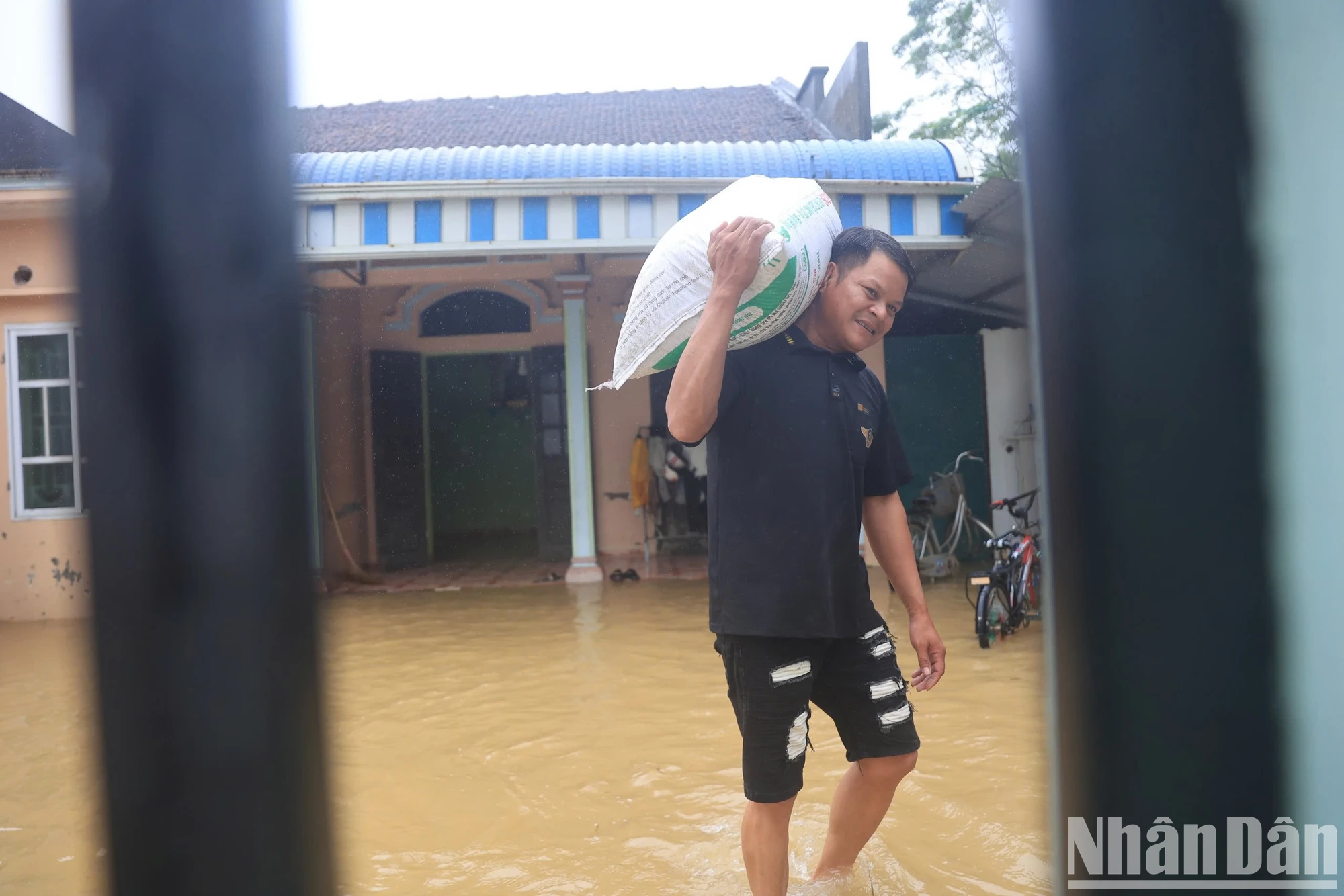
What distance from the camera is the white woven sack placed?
6.61ft

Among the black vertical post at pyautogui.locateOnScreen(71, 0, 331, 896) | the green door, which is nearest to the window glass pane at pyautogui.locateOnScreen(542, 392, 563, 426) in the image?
the green door

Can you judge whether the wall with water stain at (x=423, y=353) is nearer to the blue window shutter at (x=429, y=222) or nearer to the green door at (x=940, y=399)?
the blue window shutter at (x=429, y=222)

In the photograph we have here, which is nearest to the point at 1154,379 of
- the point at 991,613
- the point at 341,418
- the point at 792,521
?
the point at 792,521

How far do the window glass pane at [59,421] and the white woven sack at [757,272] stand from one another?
22.2 ft

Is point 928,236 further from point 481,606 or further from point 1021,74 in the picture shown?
point 1021,74

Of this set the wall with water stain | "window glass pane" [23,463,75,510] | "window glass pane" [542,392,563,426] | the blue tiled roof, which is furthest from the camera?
"window glass pane" [542,392,563,426]

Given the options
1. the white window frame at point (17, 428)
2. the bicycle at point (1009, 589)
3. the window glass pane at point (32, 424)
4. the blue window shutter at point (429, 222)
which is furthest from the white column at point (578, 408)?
the window glass pane at point (32, 424)

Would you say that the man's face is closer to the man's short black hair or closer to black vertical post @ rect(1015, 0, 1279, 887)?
the man's short black hair

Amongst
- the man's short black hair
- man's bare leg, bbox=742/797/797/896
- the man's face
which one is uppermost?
the man's short black hair

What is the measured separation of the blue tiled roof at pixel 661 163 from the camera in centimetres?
673

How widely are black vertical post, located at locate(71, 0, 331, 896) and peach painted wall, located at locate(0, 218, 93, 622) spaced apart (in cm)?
757

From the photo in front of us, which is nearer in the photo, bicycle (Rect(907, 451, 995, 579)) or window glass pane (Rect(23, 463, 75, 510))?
window glass pane (Rect(23, 463, 75, 510))

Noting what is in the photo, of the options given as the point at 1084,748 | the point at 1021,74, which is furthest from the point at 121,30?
the point at 1084,748

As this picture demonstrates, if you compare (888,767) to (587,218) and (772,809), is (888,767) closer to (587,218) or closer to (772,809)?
(772,809)
